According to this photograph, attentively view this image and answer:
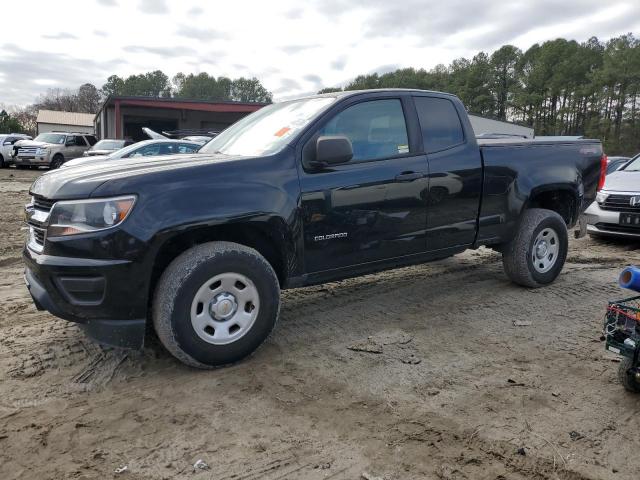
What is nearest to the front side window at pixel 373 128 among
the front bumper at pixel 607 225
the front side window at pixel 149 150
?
the front bumper at pixel 607 225

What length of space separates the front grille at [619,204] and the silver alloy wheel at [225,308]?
6.67 m

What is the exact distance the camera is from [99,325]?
10.6 feet

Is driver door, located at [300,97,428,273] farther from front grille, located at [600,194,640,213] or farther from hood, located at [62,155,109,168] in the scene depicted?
front grille, located at [600,194,640,213]

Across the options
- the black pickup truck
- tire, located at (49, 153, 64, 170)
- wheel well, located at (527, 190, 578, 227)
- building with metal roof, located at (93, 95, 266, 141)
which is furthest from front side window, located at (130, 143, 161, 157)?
building with metal roof, located at (93, 95, 266, 141)

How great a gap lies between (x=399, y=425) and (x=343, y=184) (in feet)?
5.97

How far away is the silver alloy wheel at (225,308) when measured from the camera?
3383 millimetres

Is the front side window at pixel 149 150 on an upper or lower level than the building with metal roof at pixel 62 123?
lower

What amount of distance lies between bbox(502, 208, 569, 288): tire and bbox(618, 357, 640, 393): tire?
2177 millimetres

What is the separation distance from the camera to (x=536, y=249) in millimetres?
5426

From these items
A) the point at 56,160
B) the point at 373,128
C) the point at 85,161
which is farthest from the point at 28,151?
the point at 373,128

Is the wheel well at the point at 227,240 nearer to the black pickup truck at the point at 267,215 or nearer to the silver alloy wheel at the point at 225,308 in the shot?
the black pickup truck at the point at 267,215

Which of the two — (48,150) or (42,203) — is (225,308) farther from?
(48,150)

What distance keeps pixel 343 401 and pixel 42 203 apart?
2.36 m

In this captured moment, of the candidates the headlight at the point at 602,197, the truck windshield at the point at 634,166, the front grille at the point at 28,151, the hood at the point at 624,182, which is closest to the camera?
the hood at the point at 624,182
